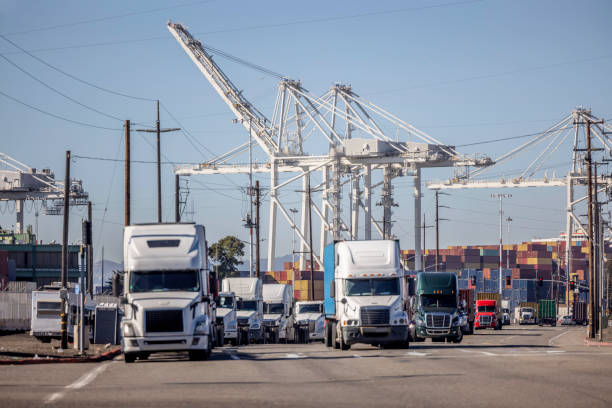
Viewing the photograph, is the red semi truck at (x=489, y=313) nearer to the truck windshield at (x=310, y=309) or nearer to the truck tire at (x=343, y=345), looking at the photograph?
the truck windshield at (x=310, y=309)

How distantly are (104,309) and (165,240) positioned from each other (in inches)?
636

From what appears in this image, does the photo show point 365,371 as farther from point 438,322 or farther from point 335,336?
point 438,322

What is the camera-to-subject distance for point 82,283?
99.8ft

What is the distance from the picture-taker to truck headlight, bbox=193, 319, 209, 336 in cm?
2652

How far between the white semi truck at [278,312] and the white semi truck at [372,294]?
17.9 meters

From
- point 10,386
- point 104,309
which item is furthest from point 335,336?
point 10,386

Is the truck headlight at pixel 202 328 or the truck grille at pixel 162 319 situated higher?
the truck grille at pixel 162 319

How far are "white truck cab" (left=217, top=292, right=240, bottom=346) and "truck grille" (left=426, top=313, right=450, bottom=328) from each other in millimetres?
8823

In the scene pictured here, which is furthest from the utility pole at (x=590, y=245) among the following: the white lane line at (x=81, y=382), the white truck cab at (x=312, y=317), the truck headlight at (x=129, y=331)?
the white lane line at (x=81, y=382)

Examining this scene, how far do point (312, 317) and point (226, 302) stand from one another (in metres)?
11.1

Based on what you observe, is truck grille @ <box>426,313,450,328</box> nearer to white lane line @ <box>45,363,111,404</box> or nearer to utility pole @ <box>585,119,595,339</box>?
utility pole @ <box>585,119,595,339</box>

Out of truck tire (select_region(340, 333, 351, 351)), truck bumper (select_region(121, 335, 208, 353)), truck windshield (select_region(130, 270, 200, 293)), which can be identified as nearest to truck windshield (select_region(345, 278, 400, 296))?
truck tire (select_region(340, 333, 351, 351))

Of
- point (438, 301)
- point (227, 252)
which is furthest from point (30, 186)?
point (438, 301)

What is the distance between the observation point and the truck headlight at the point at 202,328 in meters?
26.5
